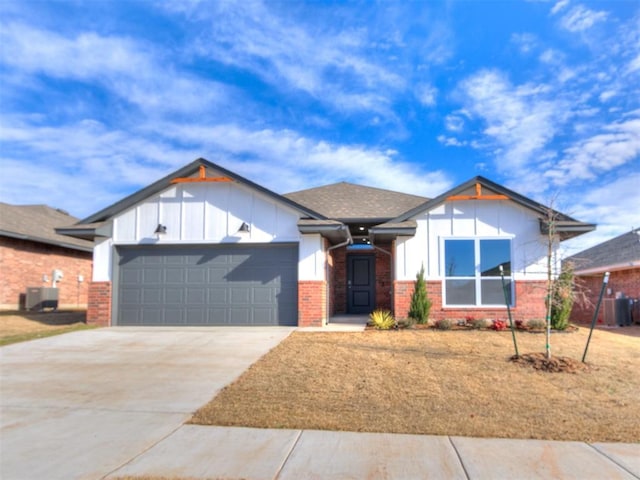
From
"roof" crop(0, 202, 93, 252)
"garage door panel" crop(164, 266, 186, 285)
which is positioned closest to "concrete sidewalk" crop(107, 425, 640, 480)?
"garage door panel" crop(164, 266, 186, 285)

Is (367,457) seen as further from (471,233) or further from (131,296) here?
(131,296)

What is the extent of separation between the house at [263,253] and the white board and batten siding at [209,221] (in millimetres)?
30

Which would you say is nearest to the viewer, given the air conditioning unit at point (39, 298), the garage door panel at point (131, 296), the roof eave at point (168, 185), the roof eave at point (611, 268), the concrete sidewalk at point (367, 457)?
the concrete sidewalk at point (367, 457)

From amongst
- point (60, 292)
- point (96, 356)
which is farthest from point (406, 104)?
point (60, 292)

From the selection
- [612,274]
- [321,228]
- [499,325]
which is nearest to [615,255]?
[612,274]

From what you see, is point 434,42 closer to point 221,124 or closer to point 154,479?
point 221,124

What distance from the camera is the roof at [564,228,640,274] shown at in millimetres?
16612

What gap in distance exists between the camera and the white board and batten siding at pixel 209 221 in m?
→ 13.0

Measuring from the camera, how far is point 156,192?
44.3 ft

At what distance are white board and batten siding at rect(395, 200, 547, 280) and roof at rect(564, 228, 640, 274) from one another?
2.97 m

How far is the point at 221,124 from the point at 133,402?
12203 millimetres

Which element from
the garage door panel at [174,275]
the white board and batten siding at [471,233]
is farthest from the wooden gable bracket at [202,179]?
the white board and batten siding at [471,233]

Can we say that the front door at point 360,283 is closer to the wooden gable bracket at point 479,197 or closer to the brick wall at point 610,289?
the wooden gable bracket at point 479,197

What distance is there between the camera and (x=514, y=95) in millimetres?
13719
